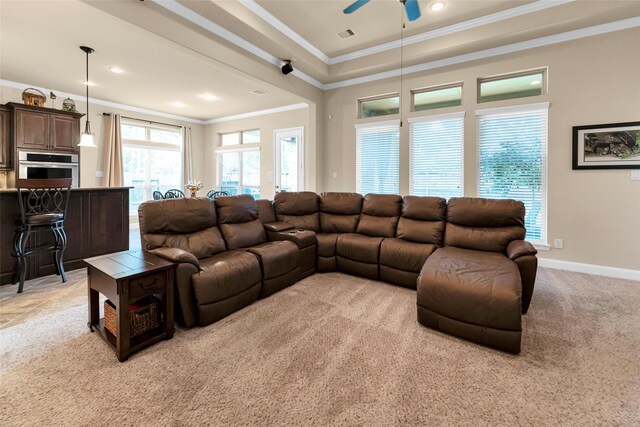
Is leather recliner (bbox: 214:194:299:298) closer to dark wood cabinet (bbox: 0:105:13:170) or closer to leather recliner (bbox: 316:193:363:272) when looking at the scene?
leather recliner (bbox: 316:193:363:272)

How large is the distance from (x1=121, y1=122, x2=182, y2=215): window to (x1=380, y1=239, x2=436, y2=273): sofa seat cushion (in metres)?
7.03

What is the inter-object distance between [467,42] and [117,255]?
5.00m

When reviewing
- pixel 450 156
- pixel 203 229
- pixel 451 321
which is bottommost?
pixel 451 321

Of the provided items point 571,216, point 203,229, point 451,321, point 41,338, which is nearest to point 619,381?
point 451,321

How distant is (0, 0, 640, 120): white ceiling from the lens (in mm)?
3215

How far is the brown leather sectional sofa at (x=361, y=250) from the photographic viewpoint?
2.17 metres

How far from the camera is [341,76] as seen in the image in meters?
5.29

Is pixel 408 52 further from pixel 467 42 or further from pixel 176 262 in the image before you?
pixel 176 262

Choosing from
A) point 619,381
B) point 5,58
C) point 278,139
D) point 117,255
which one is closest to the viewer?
point 619,381

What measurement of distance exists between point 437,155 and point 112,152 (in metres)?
7.24

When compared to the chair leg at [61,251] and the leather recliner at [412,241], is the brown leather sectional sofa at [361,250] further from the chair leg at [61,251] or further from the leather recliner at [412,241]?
the chair leg at [61,251]

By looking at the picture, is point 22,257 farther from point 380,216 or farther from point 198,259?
point 380,216

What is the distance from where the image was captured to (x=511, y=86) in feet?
14.1

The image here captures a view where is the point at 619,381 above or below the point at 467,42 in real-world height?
below
